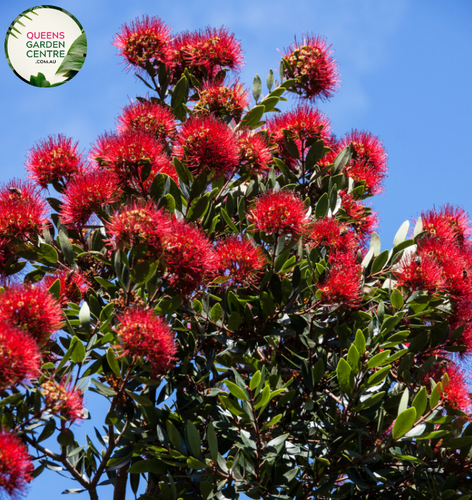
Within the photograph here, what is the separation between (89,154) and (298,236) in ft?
4.47

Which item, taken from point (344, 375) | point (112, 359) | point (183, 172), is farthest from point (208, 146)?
point (344, 375)

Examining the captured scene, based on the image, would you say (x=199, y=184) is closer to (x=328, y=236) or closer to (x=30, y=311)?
(x=328, y=236)

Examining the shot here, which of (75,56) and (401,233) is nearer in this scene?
(401,233)

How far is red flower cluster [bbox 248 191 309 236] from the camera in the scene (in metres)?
2.91

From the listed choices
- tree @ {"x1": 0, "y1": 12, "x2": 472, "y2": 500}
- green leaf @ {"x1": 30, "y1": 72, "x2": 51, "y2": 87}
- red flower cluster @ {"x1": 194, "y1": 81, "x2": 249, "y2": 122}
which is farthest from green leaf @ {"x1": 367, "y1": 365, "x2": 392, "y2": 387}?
green leaf @ {"x1": 30, "y1": 72, "x2": 51, "y2": 87}

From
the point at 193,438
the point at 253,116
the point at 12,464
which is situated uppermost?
the point at 253,116

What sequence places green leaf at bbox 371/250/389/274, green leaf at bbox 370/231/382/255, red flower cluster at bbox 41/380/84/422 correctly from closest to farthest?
red flower cluster at bbox 41/380/84/422, green leaf at bbox 371/250/389/274, green leaf at bbox 370/231/382/255

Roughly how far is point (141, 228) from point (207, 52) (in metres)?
1.95

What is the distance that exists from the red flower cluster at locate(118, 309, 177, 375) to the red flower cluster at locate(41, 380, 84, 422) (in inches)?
11.7

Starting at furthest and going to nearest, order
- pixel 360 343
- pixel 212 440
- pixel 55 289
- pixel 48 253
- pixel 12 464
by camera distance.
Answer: pixel 48 253 < pixel 55 289 < pixel 360 343 < pixel 212 440 < pixel 12 464

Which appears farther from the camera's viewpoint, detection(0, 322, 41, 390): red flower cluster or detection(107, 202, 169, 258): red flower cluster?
detection(107, 202, 169, 258): red flower cluster

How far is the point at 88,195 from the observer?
2.99 metres

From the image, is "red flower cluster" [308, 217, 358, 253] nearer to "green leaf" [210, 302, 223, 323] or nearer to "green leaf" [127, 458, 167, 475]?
"green leaf" [210, 302, 223, 323]

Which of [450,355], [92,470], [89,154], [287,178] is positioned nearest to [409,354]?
[450,355]
